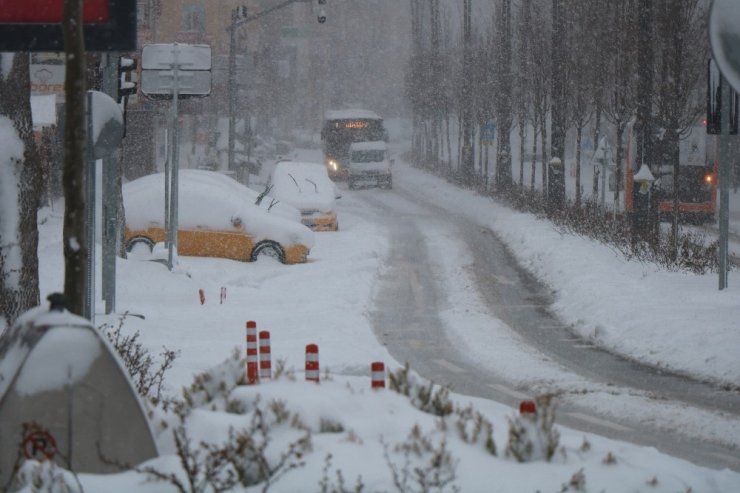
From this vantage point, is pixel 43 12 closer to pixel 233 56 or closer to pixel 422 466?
pixel 422 466

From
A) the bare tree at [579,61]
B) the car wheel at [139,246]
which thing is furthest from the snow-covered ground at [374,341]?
the bare tree at [579,61]

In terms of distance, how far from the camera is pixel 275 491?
193 inches

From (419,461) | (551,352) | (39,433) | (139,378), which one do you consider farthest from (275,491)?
(551,352)

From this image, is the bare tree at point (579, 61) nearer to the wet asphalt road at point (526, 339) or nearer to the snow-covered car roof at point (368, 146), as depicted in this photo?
the wet asphalt road at point (526, 339)

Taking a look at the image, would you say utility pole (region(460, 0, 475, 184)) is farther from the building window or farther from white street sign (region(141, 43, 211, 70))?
white street sign (region(141, 43, 211, 70))

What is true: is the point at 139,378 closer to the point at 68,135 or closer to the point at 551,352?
the point at 68,135

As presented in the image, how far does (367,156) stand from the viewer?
172ft

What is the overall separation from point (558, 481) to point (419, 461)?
0.65 metres

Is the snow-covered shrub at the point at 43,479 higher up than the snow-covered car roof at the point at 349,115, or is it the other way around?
the snow-covered car roof at the point at 349,115

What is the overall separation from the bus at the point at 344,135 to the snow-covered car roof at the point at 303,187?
918 inches

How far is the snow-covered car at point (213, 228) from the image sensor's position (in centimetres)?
2162

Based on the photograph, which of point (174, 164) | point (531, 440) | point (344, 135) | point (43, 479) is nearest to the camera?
point (43, 479)

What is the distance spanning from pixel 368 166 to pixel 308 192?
71.3ft

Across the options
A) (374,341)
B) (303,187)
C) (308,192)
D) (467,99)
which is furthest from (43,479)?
(467,99)
